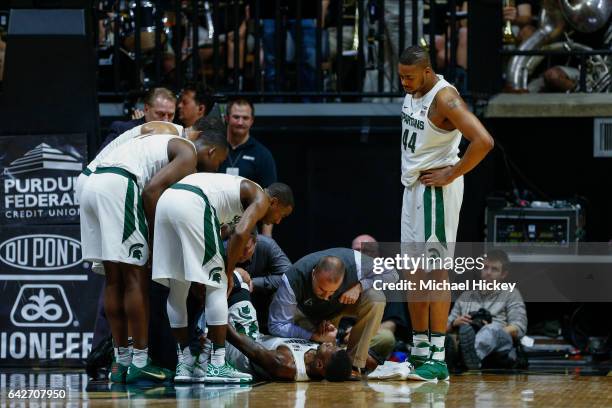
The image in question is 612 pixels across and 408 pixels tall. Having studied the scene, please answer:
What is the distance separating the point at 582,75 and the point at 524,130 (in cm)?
68

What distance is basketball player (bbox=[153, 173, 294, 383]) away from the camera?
25.4 feet

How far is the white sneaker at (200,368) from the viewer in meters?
7.96

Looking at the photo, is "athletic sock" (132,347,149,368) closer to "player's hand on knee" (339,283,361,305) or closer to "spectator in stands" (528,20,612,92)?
"player's hand on knee" (339,283,361,305)

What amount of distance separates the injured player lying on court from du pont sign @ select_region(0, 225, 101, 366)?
5.47 feet

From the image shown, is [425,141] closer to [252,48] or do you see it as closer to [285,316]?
[285,316]

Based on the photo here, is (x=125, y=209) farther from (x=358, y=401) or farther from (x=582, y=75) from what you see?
(x=582, y=75)

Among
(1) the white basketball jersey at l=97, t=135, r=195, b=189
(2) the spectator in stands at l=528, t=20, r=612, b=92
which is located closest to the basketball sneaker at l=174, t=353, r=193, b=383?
(1) the white basketball jersey at l=97, t=135, r=195, b=189

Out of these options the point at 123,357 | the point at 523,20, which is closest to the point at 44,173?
the point at 123,357

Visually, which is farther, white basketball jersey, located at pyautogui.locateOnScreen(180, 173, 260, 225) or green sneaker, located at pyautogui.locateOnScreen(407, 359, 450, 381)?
green sneaker, located at pyautogui.locateOnScreen(407, 359, 450, 381)

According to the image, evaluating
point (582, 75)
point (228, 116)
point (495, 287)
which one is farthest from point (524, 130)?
point (228, 116)

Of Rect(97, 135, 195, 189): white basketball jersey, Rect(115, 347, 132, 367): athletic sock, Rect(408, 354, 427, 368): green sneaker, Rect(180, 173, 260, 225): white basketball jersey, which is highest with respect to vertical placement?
Rect(97, 135, 195, 189): white basketball jersey

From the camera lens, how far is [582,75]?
11.1 meters

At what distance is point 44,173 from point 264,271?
1837 millimetres

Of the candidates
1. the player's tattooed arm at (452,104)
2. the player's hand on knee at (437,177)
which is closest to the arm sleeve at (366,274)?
the player's hand on knee at (437,177)
